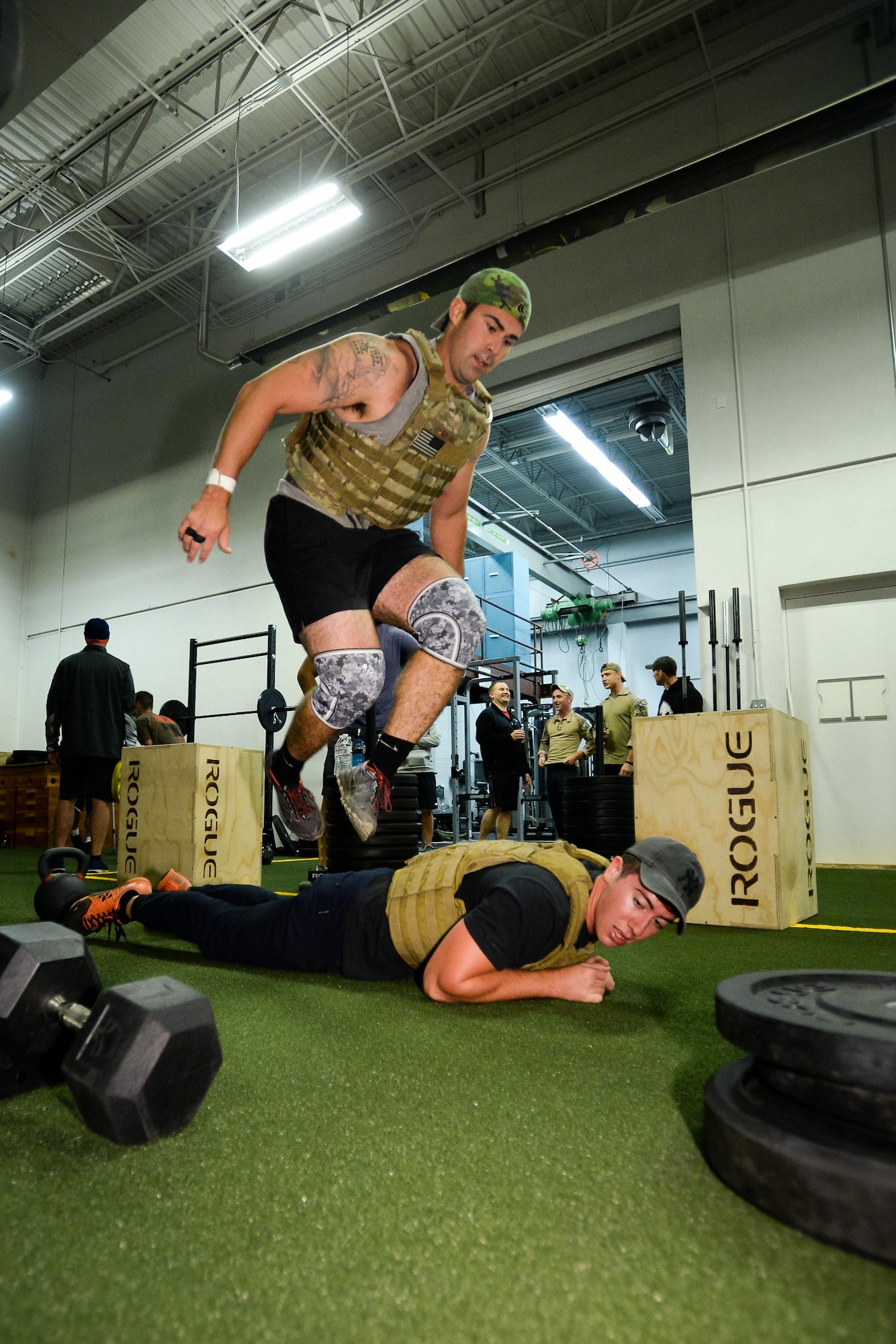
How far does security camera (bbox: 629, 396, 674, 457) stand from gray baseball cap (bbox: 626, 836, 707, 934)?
8.85 m

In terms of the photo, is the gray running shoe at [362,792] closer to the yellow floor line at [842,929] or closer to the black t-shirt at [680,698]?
the yellow floor line at [842,929]

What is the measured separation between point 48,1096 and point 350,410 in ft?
4.45

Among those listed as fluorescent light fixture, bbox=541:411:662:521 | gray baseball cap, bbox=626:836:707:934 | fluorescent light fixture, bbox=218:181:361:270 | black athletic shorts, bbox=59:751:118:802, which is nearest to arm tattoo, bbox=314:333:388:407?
gray baseball cap, bbox=626:836:707:934

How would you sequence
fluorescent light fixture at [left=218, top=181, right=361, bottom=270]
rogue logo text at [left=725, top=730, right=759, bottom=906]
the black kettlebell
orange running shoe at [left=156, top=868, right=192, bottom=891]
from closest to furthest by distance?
the black kettlebell → orange running shoe at [left=156, top=868, right=192, bottom=891] → rogue logo text at [left=725, top=730, right=759, bottom=906] → fluorescent light fixture at [left=218, top=181, right=361, bottom=270]

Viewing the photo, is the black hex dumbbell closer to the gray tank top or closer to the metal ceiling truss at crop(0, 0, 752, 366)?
the gray tank top

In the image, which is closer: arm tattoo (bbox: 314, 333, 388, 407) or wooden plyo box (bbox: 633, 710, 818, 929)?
arm tattoo (bbox: 314, 333, 388, 407)

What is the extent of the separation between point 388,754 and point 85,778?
9.94 ft

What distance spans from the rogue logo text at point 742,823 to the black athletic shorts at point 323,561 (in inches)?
62.6

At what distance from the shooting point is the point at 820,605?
5621 millimetres

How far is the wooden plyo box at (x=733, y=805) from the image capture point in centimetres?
275

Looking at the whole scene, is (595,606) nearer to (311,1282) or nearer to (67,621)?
(67,621)

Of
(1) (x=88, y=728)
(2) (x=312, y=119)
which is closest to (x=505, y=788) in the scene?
(1) (x=88, y=728)

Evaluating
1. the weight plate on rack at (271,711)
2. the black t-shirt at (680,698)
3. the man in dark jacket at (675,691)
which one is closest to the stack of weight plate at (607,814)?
the man in dark jacket at (675,691)

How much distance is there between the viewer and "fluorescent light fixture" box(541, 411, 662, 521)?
9.05 m
